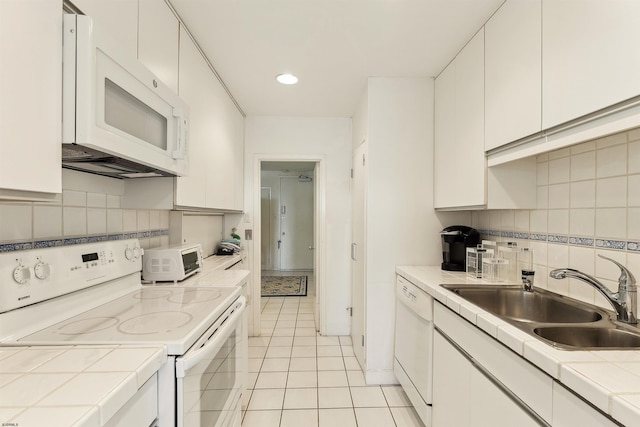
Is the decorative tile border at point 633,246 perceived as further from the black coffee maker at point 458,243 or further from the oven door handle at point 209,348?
the oven door handle at point 209,348

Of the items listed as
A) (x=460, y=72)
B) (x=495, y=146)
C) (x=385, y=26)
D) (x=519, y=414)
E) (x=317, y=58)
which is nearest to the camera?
(x=519, y=414)

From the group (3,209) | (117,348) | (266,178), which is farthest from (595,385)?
(266,178)

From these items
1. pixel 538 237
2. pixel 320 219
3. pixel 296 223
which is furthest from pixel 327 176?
pixel 296 223

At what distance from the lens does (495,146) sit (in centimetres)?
162

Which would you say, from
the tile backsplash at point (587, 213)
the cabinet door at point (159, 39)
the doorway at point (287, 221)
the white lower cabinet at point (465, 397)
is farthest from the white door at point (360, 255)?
the doorway at point (287, 221)

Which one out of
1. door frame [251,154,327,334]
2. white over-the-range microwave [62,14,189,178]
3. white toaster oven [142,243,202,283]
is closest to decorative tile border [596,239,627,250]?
white over-the-range microwave [62,14,189,178]

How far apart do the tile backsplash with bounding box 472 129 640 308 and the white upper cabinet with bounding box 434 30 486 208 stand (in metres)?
0.34

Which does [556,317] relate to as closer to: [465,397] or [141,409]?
[465,397]

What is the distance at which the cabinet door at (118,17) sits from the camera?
0.97 m

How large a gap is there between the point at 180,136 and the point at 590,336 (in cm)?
184

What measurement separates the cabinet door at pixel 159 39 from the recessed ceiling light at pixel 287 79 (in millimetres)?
871

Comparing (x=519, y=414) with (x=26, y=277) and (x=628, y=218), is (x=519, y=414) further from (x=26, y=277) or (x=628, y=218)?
(x=26, y=277)

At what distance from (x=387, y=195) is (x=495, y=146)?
0.86m

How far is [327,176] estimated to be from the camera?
3.29m
